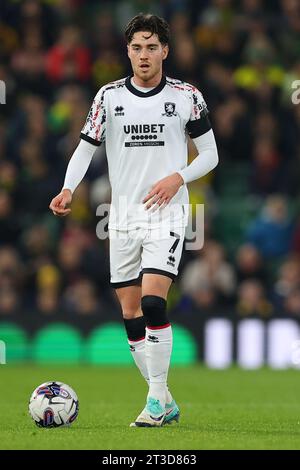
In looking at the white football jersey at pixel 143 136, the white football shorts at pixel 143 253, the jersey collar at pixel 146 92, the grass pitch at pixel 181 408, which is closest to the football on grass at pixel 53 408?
the grass pitch at pixel 181 408

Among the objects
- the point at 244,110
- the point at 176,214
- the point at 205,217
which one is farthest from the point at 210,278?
the point at 176,214

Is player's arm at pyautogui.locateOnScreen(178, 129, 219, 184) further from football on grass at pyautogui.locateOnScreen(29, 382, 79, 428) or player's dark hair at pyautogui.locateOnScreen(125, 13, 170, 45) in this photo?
football on grass at pyautogui.locateOnScreen(29, 382, 79, 428)

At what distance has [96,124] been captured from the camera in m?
8.16

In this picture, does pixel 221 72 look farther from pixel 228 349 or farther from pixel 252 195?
pixel 228 349

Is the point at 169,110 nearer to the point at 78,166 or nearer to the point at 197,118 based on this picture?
the point at 197,118

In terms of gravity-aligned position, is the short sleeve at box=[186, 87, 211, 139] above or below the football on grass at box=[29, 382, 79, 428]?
above

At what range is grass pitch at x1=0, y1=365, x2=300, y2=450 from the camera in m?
6.93

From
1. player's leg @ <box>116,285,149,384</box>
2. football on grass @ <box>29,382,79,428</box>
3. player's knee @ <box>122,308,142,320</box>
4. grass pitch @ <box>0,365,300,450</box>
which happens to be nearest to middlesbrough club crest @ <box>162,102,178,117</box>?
player's leg @ <box>116,285,149,384</box>

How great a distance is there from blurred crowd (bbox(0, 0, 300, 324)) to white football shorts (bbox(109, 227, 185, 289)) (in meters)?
7.12

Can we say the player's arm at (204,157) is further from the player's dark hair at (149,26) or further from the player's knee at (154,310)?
the player's knee at (154,310)

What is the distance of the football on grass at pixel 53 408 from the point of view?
7930 millimetres

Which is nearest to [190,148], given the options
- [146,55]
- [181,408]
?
[181,408]
